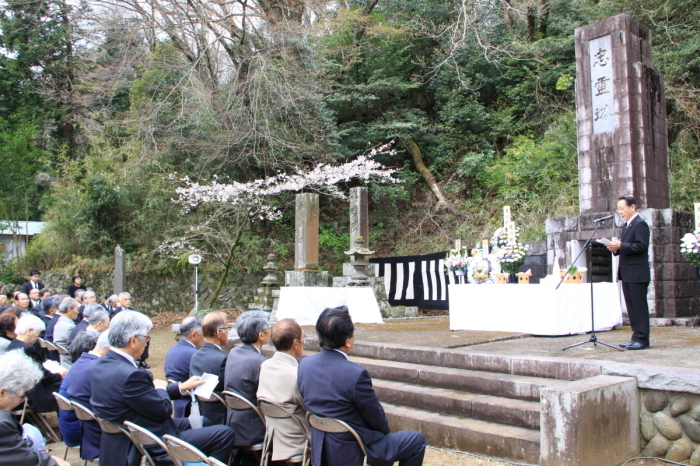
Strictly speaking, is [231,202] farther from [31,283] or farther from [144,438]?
[144,438]

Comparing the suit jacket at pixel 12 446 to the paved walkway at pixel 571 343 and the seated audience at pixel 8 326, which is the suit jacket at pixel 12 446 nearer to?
the seated audience at pixel 8 326

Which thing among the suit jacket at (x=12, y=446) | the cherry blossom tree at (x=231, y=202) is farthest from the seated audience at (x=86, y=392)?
the cherry blossom tree at (x=231, y=202)

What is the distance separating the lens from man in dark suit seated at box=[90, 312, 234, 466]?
8.77 ft

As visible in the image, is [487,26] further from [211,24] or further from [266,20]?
[211,24]

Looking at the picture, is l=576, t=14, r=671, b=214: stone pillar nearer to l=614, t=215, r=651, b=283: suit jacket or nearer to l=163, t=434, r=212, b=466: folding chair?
l=614, t=215, r=651, b=283: suit jacket

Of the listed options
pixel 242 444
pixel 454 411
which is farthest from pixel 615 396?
pixel 242 444

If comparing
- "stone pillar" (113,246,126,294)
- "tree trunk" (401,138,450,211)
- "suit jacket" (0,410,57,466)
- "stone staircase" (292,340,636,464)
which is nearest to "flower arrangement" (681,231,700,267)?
"stone staircase" (292,340,636,464)

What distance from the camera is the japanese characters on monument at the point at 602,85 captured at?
328 inches

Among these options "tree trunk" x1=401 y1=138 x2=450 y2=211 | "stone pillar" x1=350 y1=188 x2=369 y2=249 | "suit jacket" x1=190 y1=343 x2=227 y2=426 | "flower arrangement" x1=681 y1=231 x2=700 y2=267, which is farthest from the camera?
"tree trunk" x1=401 y1=138 x2=450 y2=211

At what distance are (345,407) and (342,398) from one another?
55 millimetres

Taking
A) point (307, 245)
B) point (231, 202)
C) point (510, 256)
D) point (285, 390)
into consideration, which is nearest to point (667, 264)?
point (510, 256)

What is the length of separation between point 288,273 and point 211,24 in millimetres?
6699

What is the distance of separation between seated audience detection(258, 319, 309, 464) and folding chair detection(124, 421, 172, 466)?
1.89 ft

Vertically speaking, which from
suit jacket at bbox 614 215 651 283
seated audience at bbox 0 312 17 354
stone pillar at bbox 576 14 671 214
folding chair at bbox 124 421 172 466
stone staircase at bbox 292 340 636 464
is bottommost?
stone staircase at bbox 292 340 636 464
